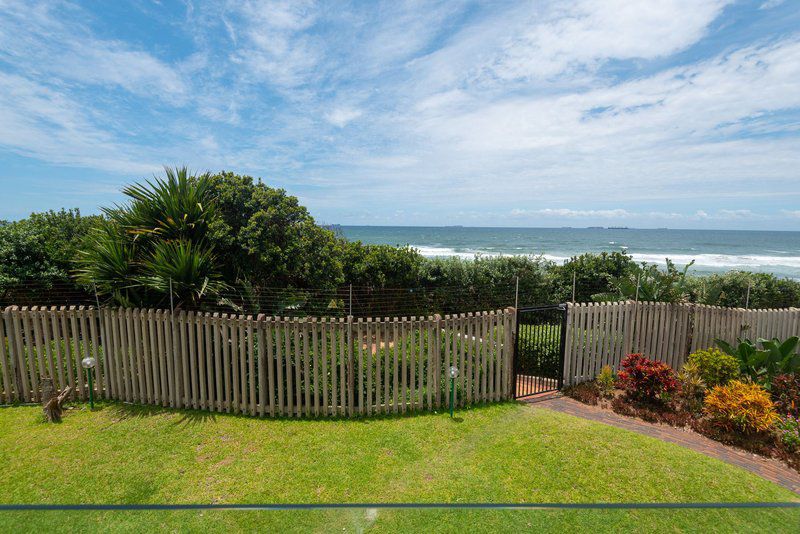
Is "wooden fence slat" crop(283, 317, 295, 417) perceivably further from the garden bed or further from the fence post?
the garden bed

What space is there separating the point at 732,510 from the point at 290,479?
12.5 feet

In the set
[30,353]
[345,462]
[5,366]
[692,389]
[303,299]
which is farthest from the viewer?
[303,299]

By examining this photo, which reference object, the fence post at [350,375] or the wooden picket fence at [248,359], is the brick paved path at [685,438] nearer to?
the wooden picket fence at [248,359]

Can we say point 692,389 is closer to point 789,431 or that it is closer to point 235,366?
point 789,431

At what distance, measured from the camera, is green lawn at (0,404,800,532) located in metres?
4.04

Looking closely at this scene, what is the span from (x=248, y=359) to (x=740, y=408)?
6827 millimetres

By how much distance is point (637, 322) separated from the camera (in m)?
7.38

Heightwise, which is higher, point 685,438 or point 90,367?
point 90,367

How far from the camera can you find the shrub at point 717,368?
623 cm

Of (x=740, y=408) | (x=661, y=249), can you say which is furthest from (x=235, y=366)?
(x=661, y=249)

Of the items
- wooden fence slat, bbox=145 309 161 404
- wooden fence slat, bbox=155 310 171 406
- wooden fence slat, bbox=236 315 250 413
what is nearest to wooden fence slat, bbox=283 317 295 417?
wooden fence slat, bbox=236 315 250 413

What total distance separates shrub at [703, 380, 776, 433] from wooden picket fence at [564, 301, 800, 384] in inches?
69.5

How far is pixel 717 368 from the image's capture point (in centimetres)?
625

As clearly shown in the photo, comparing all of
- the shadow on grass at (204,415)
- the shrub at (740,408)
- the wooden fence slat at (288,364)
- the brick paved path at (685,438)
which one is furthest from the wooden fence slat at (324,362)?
the shrub at (740,408)
